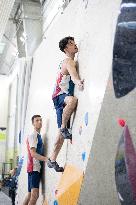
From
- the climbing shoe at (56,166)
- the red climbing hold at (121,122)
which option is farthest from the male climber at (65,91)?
the red climbing hold at (121,122)

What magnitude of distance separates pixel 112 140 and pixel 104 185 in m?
0.34

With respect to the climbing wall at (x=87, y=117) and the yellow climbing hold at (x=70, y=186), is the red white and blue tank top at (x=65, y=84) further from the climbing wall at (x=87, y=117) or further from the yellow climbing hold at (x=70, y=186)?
the yellow climbing hold at (x=70, y=186)

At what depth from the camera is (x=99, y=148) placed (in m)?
2.37

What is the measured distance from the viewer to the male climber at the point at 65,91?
3.17m

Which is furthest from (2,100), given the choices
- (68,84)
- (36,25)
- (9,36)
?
(68,84)

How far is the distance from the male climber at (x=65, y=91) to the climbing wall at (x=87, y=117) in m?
0.08

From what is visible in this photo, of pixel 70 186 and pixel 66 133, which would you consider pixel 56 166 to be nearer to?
pixel 66 133

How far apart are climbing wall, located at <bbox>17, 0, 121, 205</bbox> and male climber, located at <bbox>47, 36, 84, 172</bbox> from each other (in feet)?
0.25

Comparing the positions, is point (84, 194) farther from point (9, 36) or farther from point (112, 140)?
point (9, 36)

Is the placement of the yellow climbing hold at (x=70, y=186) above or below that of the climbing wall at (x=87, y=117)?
below

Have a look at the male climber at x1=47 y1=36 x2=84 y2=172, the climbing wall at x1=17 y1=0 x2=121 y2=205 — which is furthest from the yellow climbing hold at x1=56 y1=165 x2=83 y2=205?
the male climber at x1=47 y1=36 x2=84 y2=172

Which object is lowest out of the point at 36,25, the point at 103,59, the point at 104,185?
the point at 104,185

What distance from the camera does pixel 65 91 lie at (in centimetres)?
333

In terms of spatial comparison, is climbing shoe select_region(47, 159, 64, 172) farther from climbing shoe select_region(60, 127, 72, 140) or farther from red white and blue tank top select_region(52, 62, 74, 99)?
Answer: red white and blue tank top select_region(52, 62, 74, 99)
